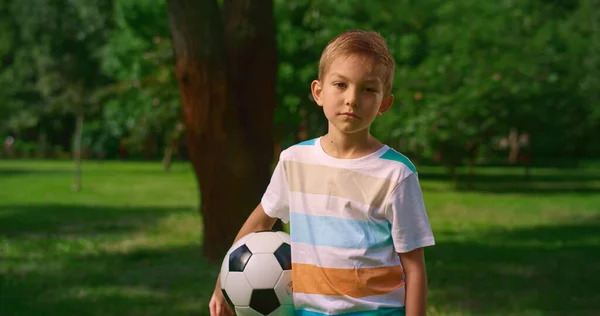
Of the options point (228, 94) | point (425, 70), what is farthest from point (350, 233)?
point (425, 70)

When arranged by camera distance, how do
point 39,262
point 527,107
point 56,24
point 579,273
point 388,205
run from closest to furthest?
point 388,205, point 579,273, point 39,262, point 527,107, point 56,24

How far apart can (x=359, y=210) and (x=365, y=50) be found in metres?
0.53

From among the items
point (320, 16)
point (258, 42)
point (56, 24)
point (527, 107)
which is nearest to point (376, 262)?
point (258, 42)

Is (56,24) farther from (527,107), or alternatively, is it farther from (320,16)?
(527,107)

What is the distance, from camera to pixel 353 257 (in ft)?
9.21

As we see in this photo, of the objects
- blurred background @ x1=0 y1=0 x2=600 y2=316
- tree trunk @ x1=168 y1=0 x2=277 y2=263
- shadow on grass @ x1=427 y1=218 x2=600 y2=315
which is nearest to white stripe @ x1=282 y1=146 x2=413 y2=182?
blurred background @ x1=0 y1=0 x2=600 y2=316

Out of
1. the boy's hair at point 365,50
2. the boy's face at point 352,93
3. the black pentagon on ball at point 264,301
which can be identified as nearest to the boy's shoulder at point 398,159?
the boy's face at point 352,93

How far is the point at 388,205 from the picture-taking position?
278cm

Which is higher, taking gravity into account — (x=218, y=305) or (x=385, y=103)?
(x=385, y=103)

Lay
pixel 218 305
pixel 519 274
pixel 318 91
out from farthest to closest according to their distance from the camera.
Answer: pixel 519 274
pixel 218 305
pixel 318 91

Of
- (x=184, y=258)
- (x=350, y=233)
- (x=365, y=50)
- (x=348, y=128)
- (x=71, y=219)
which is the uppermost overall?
(x=365, y=50)

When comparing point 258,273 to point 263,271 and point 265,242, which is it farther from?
point 265,242

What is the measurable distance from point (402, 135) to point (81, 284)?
18.3m

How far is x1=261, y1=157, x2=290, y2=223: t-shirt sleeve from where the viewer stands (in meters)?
3.06
